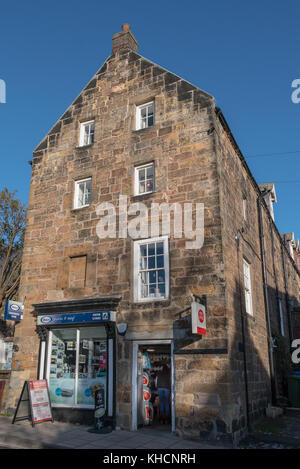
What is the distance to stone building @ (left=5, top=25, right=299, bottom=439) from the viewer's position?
32.8 ft

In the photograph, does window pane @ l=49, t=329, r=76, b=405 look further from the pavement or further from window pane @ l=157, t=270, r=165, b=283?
window pane @ l=157, t=270, r=165, b=283

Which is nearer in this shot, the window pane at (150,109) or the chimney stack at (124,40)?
the window pane at (150,109)

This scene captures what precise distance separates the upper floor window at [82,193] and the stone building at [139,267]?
0.16 ft

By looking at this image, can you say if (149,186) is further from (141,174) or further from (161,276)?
(161,276)

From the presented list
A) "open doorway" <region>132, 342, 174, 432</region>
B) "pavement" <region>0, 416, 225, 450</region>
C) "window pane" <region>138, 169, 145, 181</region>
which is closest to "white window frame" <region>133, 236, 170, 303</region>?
"open doorway" <region>132, 342, 174, 432</region>

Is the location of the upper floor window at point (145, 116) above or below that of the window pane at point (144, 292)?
above

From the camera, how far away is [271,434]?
10.2 metres

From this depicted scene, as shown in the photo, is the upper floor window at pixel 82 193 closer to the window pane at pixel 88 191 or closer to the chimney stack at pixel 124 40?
the window pane at pixel 88 191

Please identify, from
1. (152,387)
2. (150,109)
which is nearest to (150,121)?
(150,109)

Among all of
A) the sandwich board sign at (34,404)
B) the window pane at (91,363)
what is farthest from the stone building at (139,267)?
the sandwich board sign at (34,404)

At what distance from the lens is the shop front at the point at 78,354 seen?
10.9m

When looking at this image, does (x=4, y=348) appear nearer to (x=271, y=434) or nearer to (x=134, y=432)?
(x=134, y=432)

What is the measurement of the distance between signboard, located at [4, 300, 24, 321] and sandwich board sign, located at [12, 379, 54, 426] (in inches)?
91.7

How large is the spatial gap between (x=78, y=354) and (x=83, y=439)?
114 inches
